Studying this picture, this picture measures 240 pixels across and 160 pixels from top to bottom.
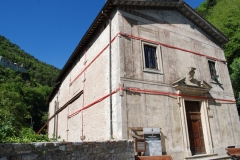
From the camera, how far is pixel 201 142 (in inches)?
399

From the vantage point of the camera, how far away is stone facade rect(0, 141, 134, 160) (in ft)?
13.9

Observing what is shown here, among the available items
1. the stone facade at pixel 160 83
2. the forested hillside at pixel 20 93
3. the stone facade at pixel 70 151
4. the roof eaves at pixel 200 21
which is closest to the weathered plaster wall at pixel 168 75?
the stone facade at pixel 160 83

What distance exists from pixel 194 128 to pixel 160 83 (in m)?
3.20

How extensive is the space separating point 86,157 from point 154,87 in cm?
482

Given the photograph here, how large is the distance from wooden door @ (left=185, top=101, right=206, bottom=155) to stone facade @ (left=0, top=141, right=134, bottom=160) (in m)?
4.51

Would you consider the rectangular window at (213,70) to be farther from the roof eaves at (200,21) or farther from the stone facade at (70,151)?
the stone facade at (70,151)

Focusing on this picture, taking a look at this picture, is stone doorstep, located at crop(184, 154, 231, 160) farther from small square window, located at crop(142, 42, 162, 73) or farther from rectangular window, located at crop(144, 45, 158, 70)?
rectangular window, located at crop(144, 45, 158, 70)

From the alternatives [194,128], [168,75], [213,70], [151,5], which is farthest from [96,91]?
[213,70]

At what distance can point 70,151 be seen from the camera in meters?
5.20

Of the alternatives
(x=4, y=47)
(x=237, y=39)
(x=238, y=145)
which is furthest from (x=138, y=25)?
(x=4, y=47)

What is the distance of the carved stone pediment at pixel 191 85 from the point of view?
987 cm

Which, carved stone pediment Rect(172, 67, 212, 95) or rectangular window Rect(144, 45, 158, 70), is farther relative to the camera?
carved stone pediment Rect(172, 67, 212, 95)

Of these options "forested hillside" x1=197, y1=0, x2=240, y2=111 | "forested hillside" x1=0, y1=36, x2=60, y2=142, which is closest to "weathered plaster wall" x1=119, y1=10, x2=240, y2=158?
"forested hillside" x1=0, y1=36, x2=60, y2=142

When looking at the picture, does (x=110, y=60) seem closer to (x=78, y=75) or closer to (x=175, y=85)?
(x=175, y=85)
